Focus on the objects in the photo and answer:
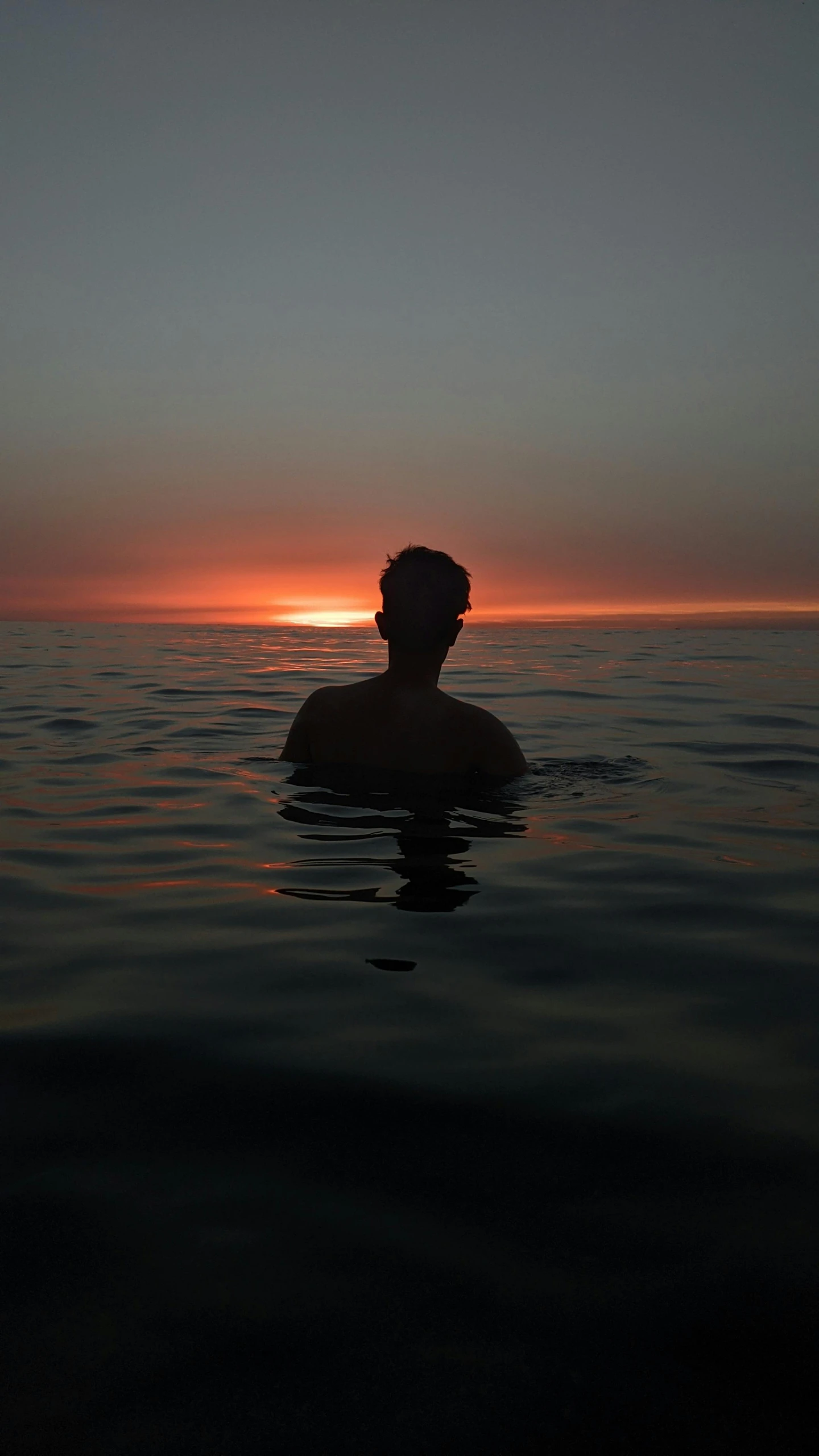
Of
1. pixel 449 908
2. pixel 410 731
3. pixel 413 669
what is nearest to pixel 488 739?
pixel 410 731

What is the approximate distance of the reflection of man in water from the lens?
15.8 feet

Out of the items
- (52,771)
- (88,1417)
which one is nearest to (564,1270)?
(88,1417)

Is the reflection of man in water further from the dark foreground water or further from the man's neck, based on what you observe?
the dark foreground water

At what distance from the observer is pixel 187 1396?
3.95ft

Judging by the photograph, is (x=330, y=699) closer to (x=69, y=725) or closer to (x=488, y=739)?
(x=488, y=739)

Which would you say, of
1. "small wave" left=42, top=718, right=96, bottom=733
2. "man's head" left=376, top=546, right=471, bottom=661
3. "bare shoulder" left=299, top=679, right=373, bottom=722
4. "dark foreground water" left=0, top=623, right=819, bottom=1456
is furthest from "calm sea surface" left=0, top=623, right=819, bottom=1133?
"man's head" left=376, top=546, right=471, bottom=661

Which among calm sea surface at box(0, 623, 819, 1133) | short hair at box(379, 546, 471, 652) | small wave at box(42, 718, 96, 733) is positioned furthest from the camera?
small wave at box(42, 718, 96, 733)

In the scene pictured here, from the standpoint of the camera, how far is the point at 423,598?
4789mm

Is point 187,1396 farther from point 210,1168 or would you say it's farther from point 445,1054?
point 445,1054

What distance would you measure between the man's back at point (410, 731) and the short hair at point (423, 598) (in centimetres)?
29

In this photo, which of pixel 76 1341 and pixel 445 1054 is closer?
pixel 76 1341

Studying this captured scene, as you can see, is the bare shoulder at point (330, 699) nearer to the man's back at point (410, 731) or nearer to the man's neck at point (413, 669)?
the man's back at point (410, 731)

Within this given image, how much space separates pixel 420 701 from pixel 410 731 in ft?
0.57

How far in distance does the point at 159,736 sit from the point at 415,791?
3437mm
